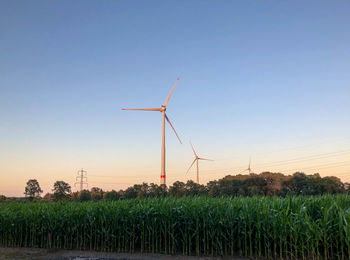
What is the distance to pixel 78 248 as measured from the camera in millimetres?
13219

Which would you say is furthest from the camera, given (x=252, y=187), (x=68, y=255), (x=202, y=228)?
(x=252, y=187)

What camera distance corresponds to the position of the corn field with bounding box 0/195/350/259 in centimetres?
1015

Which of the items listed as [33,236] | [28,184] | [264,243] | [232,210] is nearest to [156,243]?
[232,210]

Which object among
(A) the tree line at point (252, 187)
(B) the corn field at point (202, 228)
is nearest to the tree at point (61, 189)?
(A) the tree line at point (252, 187)

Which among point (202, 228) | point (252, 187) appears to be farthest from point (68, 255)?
point (252, 187)

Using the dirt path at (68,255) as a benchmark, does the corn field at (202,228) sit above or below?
above

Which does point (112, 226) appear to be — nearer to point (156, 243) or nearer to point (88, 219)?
point (88, 219)

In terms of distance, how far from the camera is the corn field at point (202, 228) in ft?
33.3

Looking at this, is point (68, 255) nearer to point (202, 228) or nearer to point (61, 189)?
point (202, 228)

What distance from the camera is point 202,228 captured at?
1159 cm

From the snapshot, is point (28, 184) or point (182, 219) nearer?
point (182, 219)

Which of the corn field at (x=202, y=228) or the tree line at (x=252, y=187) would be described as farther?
the tree line at (x=252, y=187)

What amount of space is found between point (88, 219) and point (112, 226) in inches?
49.9

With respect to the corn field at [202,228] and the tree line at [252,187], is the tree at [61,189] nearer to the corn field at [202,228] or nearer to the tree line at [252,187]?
the tree line at [252,187]
